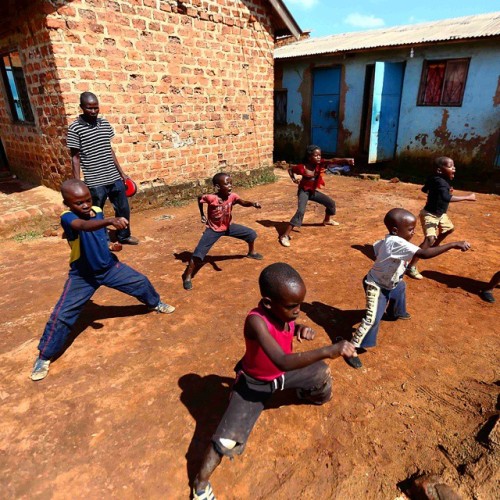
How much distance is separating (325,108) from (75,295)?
11.8m

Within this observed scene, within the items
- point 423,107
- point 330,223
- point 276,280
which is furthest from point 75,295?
point 423,107

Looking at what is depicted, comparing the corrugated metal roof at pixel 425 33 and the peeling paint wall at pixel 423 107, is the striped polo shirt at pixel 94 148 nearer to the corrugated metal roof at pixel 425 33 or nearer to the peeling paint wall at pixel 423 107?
the corrugated metal roof at pixel 425 33

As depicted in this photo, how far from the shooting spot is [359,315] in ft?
11.5

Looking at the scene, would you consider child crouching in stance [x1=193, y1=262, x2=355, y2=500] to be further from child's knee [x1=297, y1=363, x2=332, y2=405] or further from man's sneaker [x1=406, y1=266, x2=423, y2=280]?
man's sneaker [x1=406, y1=266, x2=423, y2=280]

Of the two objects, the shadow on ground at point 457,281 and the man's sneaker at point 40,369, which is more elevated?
the man's sneaker at point 40,369

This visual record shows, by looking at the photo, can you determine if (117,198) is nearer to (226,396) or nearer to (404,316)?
(226,396)

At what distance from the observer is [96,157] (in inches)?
197

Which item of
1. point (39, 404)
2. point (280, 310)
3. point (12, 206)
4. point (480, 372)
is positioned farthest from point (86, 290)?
point (12, 206)

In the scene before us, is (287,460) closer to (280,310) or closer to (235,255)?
(280,310)

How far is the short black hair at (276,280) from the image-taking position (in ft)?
5.90

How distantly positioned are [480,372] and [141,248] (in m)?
4.38

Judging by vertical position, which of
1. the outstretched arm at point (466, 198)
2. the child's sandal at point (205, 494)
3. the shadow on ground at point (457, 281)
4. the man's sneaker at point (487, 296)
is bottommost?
the shadow on ground at point (457, 281)

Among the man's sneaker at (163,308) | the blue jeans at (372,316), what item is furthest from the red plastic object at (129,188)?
the blue jeans at (372,316)

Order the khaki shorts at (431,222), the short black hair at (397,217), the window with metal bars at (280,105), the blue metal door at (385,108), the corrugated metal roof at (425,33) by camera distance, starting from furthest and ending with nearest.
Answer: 1. the window with metal bars at (280,105)
2. the blue metal door at (385,108)
3. the corrugated metal roof at (425,33)
4. the khaki shorts at (431,222)
5. the short black hair at (397,217)
